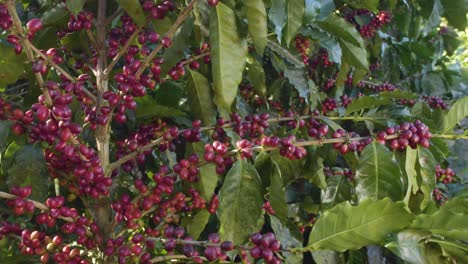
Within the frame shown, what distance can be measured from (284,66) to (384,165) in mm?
675

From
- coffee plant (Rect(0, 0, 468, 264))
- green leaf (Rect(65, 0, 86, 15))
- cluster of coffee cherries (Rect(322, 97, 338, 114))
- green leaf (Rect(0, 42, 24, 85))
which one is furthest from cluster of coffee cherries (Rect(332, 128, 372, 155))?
cluster of coffee cherries (Rect(322, 97, 338, 114))

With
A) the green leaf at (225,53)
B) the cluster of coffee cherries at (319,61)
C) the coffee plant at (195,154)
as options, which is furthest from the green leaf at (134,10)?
the cluster of coffee cherries at (319,61)

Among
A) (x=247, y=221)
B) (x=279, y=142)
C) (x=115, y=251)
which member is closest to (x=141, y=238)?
(x=115, y=251)

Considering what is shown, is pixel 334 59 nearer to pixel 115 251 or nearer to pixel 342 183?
pixel 342 183

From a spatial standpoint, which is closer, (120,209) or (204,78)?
(120,209)

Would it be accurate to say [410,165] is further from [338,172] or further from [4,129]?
[4,129]

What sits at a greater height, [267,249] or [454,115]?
[454,115]

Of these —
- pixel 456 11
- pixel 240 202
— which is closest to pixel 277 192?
pixel 240 202

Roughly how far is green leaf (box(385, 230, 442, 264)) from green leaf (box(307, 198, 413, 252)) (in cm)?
3

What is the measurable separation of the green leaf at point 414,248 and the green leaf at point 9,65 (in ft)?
2.69

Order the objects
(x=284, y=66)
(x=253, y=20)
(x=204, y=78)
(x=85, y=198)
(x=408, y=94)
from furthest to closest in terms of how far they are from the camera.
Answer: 1. (x=284, y=66)
2. (x=408, y=94)
3. (x=204, y=78)
4. (x=85, y=198)
5. (x=253, y=20)

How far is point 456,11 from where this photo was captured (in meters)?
1.65

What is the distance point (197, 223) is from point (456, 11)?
1.10 metres

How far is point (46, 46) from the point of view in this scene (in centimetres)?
122
